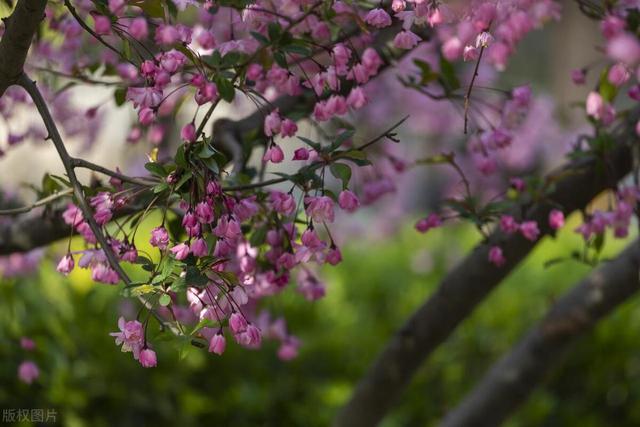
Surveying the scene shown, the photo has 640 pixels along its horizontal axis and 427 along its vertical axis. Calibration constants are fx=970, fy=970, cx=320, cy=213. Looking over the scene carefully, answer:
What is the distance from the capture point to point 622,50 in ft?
4.06

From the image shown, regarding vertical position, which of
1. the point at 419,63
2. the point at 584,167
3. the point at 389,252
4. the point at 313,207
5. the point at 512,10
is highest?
the point at 389,252

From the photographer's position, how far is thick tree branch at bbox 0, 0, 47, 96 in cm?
192

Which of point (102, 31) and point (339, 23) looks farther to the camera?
point (339, 23)

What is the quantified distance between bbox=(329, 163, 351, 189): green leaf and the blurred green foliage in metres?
2.30

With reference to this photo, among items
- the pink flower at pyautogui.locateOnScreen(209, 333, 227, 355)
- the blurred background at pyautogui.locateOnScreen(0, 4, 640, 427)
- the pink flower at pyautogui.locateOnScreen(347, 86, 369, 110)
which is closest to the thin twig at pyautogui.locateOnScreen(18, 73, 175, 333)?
the pink flower at pyautogui.locateOnScreen(209, 333, 227, 355)

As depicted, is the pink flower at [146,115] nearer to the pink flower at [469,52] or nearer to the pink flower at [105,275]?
the pink flower at [105,275]

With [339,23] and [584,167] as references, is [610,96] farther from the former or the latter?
[339,23]

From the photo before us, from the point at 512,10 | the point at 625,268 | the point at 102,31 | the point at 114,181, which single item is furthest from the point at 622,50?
the point at 625,268

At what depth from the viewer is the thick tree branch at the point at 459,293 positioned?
272 centimetres

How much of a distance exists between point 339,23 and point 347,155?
16.9 inches

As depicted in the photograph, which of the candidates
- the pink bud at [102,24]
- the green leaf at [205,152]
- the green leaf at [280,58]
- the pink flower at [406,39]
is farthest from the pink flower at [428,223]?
the pink bud at [102,24]

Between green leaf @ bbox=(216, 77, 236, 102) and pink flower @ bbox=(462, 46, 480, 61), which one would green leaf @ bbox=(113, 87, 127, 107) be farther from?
pink flower @ bbox=(462, 46, 480, 61)

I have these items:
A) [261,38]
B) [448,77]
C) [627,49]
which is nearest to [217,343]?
[261,38]

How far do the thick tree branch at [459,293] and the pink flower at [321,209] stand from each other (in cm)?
79
